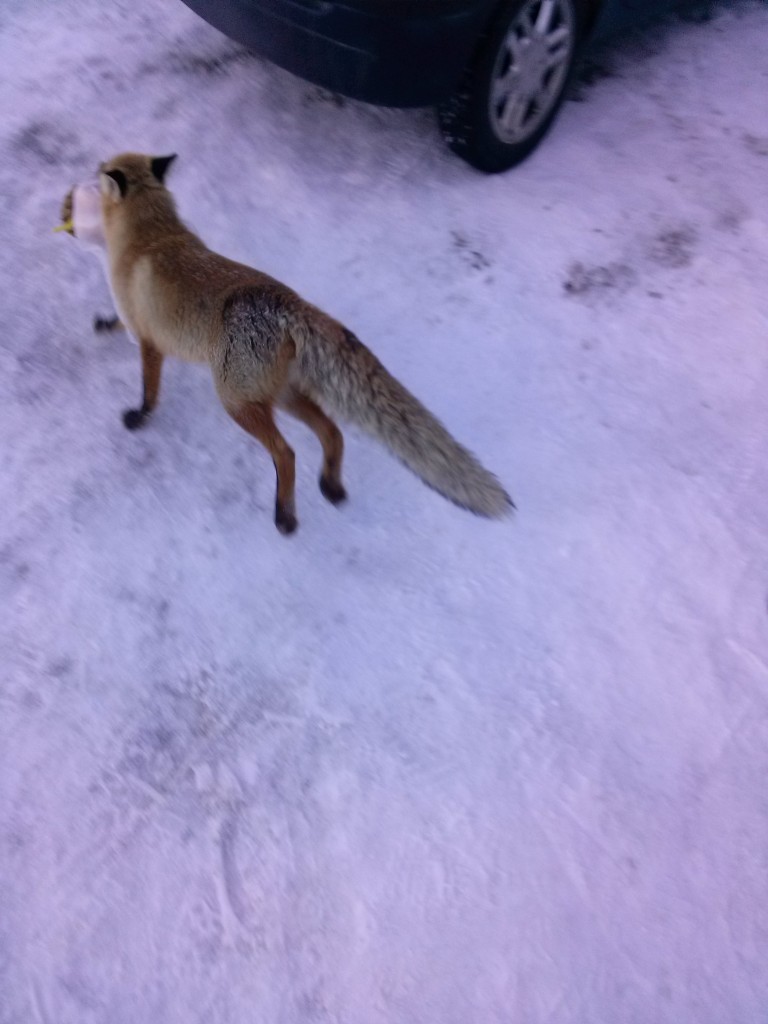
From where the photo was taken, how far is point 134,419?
3326mm

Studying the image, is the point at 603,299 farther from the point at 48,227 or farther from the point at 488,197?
the point at 48,227

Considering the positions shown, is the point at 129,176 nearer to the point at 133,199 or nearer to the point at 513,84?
the point at 133,199

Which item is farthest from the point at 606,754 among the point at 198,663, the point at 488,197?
the point at 488,197

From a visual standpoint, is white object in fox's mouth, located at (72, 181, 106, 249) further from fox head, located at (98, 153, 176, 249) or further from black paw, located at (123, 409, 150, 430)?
black paw, located at (123, 409, 150, 430)

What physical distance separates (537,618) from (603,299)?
5.99ft

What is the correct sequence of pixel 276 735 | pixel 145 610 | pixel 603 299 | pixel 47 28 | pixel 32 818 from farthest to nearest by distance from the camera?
1. pixel 47 28
2. pixel 603 299
3. pixel 145 610
4. pixel 276 735
5. pixel 32 818

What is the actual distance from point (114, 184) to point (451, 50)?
1659 mm

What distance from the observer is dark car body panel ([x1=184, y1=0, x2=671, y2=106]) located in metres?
3.32

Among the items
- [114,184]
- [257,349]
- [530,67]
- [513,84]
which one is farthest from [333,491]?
[530,67]

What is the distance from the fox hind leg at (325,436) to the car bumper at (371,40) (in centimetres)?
168

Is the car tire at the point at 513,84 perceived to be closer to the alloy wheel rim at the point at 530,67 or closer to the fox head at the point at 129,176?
the alloy wheel rim at the point at 530,67

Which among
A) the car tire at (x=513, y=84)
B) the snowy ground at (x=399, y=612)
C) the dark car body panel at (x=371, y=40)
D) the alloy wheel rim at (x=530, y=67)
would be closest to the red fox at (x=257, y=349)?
the snowy ground at (x=399, y=612)

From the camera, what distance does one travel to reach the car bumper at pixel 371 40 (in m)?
3.31

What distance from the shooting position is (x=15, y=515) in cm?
305
